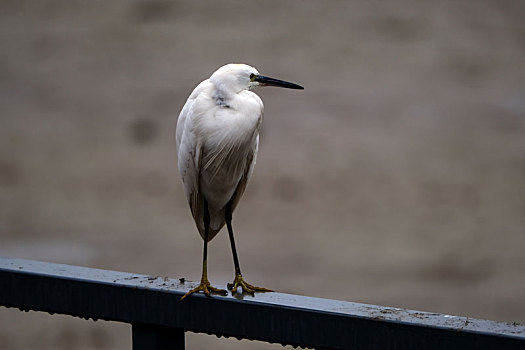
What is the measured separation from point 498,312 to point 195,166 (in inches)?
88.3

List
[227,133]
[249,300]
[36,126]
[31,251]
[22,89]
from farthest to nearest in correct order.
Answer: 1. [22,89]
2. [36,126]
3. [31,251]
4. [227,133]
5. [249,300]

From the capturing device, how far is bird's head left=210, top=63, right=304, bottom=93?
1103 mm

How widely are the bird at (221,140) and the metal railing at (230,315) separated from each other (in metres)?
0.08

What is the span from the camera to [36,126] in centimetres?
505

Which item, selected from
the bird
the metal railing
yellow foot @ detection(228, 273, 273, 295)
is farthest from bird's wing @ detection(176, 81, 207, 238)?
the metal railing

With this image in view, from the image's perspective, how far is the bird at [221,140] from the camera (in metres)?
1.12

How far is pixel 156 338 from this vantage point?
91 centimetres

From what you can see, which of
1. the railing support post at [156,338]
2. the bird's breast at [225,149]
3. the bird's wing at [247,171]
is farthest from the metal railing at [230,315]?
the bird's wing at [247,171]

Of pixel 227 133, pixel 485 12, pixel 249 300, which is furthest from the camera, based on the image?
pixel 485 12

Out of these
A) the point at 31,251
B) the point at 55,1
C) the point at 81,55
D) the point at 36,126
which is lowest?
the point at 31,251

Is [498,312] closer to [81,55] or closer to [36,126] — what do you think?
[36,126]

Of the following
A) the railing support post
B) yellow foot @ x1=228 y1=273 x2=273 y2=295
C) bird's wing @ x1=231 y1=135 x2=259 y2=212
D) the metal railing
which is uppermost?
bird's wing @ x1=231 y1=135 x2=259 y2=212

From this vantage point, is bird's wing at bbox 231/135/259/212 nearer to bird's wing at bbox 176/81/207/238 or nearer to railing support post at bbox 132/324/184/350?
bird's wing at bbox 176/81/207/238

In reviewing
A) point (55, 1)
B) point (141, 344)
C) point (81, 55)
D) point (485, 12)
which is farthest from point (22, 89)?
point (141, 344)
